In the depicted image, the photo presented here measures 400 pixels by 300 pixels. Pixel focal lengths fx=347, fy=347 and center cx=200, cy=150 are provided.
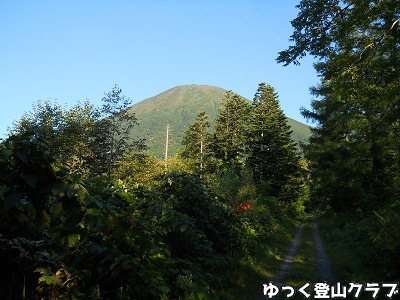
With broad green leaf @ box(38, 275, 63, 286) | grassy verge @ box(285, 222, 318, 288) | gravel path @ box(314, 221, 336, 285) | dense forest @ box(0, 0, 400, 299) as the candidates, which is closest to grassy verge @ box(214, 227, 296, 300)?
dense forest @ box(0, 0, 400, 299)

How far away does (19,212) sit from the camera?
3.45 metres

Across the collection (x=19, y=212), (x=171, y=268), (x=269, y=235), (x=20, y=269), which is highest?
(x=19, y=212)

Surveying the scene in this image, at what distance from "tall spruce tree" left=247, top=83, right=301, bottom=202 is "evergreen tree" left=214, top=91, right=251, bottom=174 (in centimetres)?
230

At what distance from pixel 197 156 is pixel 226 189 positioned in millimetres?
33936

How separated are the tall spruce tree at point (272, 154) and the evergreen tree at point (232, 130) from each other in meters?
2.30

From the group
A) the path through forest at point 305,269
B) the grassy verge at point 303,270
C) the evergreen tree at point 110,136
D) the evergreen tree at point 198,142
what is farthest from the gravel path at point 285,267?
the evergreen tree at point 198,142

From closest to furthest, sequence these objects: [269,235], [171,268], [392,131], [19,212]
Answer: [19,212]
[171,268]
[269,235]
[392,131]

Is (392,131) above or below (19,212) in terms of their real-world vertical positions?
above

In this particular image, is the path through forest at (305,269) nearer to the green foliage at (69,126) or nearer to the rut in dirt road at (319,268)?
the rut in dirt road at (319,268)

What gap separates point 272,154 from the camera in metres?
41.2

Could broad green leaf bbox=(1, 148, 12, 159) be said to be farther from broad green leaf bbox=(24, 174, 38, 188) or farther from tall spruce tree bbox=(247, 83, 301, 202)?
tall spruce tree bbox=(247, 83, 301, 202)

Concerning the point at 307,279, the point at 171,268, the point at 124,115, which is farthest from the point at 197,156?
the point at 171,268

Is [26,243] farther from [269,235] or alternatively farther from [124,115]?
[124,115]

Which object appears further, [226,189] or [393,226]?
[226,189]
